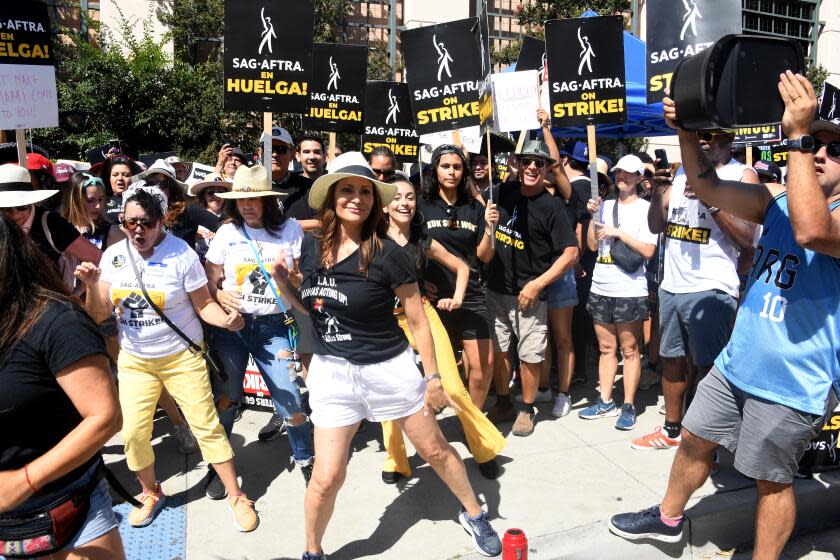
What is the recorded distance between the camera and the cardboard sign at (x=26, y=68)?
182 inches

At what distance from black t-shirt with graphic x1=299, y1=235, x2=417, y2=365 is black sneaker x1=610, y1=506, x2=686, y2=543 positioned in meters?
1.55

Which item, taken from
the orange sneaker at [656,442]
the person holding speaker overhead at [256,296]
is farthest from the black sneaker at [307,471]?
the orange sneaker at [656,442]

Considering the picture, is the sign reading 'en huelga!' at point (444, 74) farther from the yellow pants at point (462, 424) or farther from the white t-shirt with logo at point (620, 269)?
the yellow pants at point (462, 424)

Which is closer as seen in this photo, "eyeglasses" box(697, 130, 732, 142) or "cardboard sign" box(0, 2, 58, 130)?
"eyeglasses" box(697, 130, 732, 142)

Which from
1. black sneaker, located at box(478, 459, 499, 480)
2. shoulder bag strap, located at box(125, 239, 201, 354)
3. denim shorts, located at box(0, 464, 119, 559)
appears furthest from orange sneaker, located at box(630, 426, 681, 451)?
denim shorts, located at box(0, 464, 119, 559)

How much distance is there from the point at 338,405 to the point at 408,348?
46cm

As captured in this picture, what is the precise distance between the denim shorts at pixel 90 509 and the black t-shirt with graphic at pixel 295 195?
3.14 metres

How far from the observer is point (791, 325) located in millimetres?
2844

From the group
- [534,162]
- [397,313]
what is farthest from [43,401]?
[534,162]

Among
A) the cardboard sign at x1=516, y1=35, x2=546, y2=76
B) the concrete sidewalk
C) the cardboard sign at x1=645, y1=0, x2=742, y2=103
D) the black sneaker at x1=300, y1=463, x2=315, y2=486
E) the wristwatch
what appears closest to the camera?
the wristwatch

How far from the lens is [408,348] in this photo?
3328 millimetres

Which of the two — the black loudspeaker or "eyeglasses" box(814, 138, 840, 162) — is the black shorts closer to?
the black loudspeaker

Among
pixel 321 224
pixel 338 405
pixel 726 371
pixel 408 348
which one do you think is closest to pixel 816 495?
pixel 726 371

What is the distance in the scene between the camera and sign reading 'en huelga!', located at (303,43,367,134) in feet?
20.5
